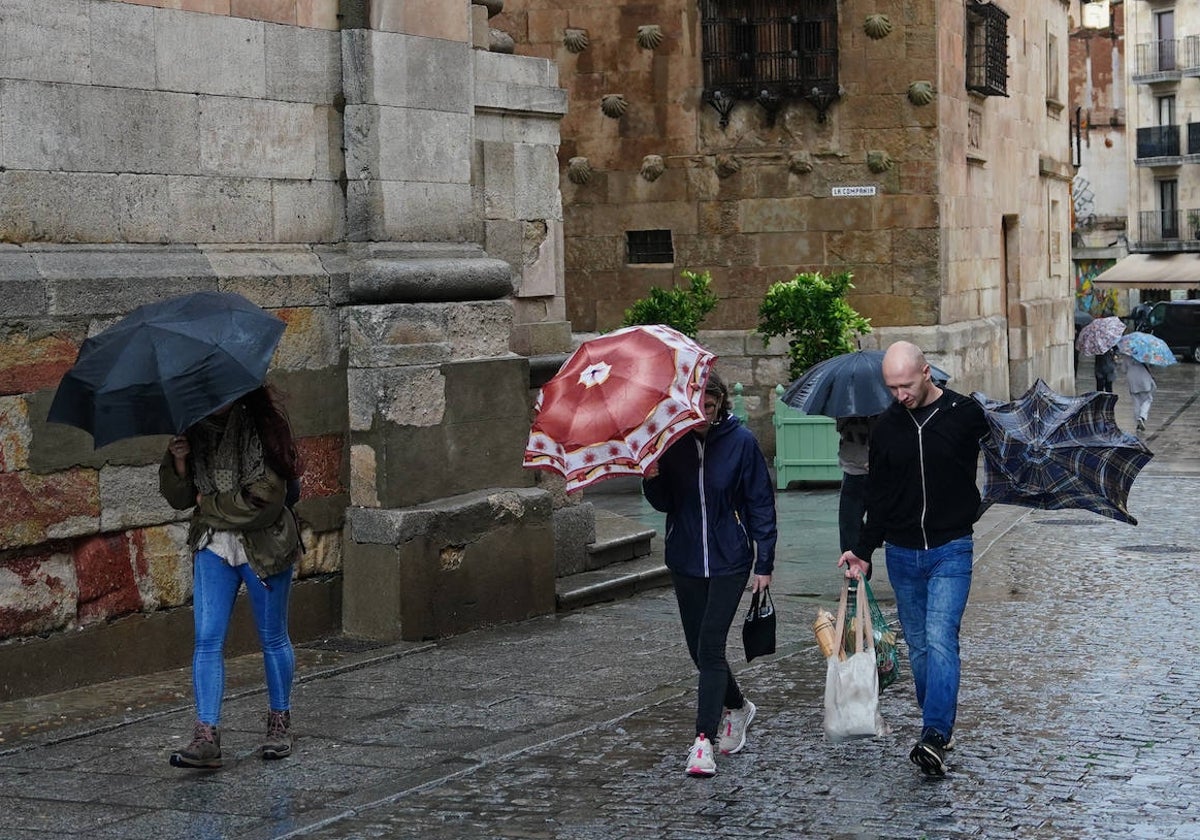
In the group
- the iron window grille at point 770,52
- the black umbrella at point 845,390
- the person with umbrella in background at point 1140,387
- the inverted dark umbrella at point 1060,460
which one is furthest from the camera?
the person with umbrella in background at point 1140,387

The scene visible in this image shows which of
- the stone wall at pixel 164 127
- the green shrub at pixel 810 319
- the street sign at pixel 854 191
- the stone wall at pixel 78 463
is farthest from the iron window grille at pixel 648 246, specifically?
the stone wall at pixel 78 463

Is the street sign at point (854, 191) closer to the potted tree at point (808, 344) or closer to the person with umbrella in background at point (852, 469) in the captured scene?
the potted tree at point (808, 344)

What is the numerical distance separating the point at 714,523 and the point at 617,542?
15.3 feet

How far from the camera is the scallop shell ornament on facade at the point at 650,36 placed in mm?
20797

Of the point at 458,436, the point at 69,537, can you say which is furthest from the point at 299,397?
Result: the point at 69,537

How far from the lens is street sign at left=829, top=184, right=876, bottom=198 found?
68.0 feet

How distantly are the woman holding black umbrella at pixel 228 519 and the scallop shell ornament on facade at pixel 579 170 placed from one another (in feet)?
46.4

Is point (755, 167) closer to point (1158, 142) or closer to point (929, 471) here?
point (929, 471)

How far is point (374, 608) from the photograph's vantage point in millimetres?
9672

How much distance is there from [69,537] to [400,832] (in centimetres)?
282

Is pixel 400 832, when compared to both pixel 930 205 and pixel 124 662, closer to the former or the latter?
pixel 124 662

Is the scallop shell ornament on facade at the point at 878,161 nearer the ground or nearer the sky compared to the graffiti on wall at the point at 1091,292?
nearer the sky

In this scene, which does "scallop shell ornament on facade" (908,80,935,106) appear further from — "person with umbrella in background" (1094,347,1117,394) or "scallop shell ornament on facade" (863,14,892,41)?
"person with umbrella in background" (1094,347,1117,394)

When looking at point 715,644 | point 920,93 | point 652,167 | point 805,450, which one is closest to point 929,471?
point 715,644
